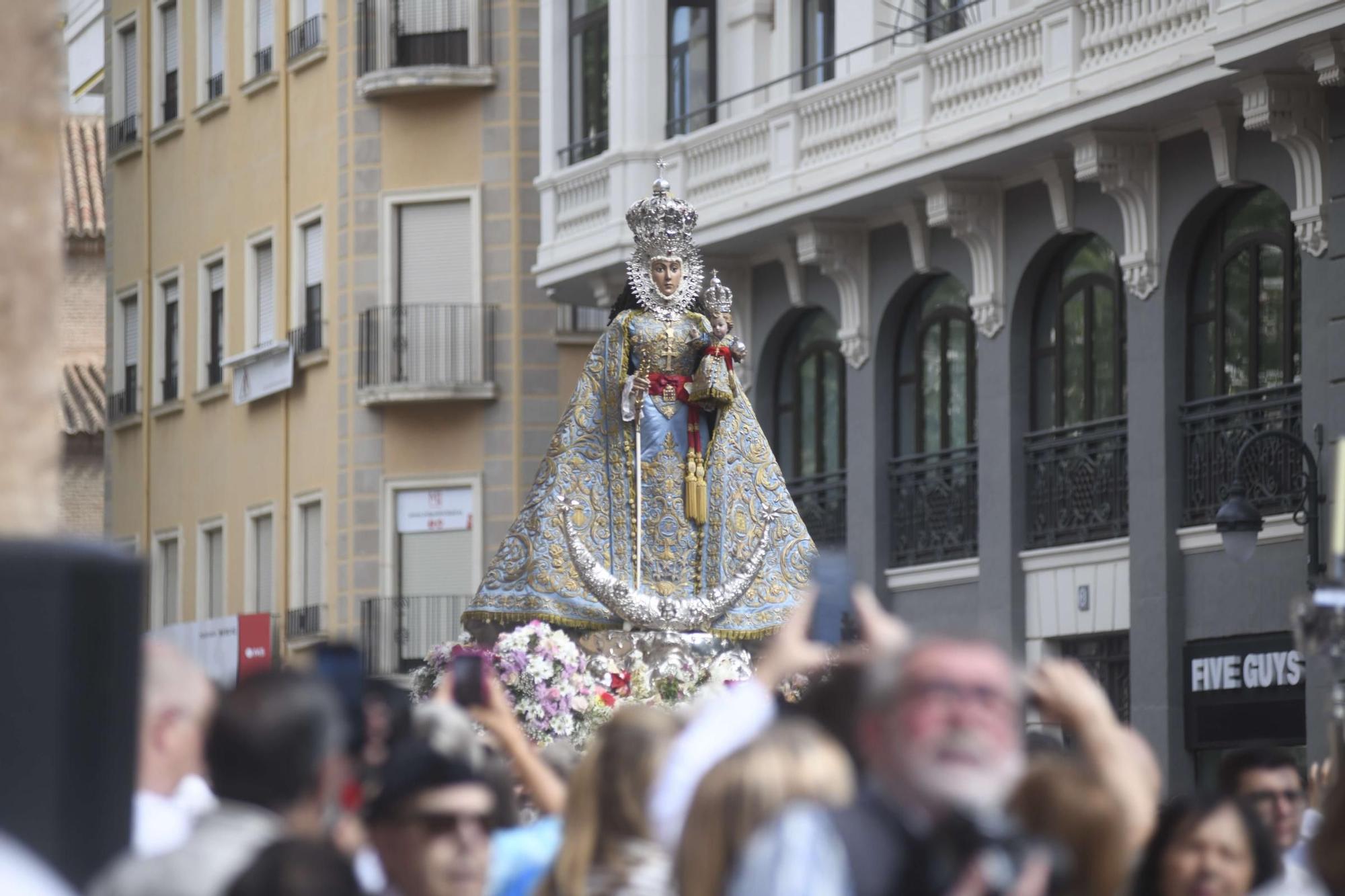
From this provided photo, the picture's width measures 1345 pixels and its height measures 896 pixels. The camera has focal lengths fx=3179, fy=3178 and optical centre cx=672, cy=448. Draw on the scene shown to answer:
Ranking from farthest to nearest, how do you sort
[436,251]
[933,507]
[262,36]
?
[262,36], [436,251], [933,507]

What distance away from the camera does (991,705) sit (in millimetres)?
5094

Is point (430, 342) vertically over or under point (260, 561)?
over

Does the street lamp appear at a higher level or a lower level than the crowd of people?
higher

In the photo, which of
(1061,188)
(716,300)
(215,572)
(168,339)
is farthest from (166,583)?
Result: (716,300)

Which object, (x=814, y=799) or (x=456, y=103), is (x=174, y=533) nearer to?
(x=456, y=103)

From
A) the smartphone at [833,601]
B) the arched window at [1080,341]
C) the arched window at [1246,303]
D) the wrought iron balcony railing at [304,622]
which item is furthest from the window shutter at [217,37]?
the smartphone at [833,601]

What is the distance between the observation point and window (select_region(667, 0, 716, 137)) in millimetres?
29656

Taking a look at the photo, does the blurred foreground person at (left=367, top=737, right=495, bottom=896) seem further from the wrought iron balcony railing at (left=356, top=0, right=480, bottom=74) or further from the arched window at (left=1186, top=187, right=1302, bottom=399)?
the wrought iron balcony railing at (left=356, top=0, right=480, bottom=74)

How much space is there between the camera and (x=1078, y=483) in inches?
971

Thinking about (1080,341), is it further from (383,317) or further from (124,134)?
(124,134)

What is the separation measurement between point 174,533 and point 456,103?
800 cm

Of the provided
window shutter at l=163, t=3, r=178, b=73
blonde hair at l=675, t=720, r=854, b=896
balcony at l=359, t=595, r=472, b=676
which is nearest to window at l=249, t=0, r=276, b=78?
window shutter at l=163, t=3, r=178, b=73

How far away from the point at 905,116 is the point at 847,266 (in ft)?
9.04

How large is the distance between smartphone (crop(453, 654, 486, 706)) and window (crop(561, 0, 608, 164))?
2327 centimetres
